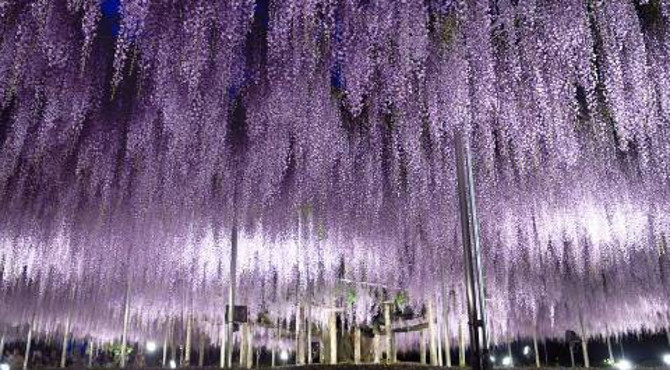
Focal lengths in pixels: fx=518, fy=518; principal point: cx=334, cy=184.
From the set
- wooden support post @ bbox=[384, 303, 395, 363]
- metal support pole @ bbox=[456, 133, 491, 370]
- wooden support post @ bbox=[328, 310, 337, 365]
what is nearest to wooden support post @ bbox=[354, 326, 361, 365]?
wooden support post @ bbox=[328, 310, 337, 365]

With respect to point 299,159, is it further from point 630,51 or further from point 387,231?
point 630,51

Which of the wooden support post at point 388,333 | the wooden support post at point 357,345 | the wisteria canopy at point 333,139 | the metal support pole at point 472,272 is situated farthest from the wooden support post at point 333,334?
the metal support pole at point 472,272

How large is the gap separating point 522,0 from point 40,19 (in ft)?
16.7

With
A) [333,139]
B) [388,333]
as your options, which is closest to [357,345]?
[388,333]

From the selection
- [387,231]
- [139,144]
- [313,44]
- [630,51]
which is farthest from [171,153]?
[630,51]

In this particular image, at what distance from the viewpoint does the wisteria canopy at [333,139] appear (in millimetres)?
5605

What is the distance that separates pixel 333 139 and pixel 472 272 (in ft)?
12.4

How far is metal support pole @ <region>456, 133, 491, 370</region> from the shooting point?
4.04m

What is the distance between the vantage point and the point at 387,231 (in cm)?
1152

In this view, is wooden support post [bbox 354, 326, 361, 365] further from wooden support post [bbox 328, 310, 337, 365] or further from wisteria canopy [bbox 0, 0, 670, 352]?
wisteria canopy [bbox 0, 0, 670, 352]

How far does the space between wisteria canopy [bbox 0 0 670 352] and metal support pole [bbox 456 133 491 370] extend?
0.76 metres

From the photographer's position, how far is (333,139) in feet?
24.8

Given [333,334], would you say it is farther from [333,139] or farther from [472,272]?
[472,272]

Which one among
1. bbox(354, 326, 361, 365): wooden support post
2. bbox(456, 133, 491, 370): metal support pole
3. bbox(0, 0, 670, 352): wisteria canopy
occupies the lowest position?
bbox(354, 326, 361, 365): wooden support post
